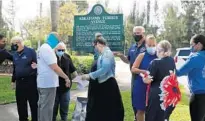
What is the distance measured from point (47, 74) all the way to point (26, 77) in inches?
32.5

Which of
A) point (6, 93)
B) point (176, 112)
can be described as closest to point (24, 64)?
point (176, 112)

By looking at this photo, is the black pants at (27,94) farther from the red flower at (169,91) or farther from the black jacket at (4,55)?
the red flower at (169,91)

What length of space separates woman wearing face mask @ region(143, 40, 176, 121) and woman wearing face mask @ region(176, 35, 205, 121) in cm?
28

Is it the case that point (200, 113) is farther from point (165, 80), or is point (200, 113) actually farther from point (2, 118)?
point (2, 118)

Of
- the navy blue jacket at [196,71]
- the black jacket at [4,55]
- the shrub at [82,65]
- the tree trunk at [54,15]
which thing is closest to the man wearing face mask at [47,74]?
the black jacket at [4,55]

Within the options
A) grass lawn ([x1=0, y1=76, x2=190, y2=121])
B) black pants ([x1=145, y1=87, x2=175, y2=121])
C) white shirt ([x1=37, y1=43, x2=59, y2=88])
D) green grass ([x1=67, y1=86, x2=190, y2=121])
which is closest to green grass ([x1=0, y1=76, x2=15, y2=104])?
grass lawn ([x1=0, y1=76, x2=190, y2=121])

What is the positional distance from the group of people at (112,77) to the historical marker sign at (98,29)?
2.09ft

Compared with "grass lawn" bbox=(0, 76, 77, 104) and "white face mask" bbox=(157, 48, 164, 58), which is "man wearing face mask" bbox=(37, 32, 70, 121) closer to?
"white face mask" bbox=(157, 48, 164, 58)

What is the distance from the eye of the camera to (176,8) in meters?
62.2

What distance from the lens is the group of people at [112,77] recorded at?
630 centimetres

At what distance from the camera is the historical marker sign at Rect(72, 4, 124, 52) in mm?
8164

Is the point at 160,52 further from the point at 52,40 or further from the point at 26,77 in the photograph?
the point at 26,77

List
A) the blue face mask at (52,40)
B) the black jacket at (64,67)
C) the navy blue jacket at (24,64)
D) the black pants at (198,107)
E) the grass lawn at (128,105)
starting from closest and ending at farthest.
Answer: the black pants at (198,107)
the blue face mask at (52,40)
the navy blue jacket at (24,64)
the black jacket at (64,67)
the grass lawn at (128,105)

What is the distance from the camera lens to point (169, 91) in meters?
6.38
